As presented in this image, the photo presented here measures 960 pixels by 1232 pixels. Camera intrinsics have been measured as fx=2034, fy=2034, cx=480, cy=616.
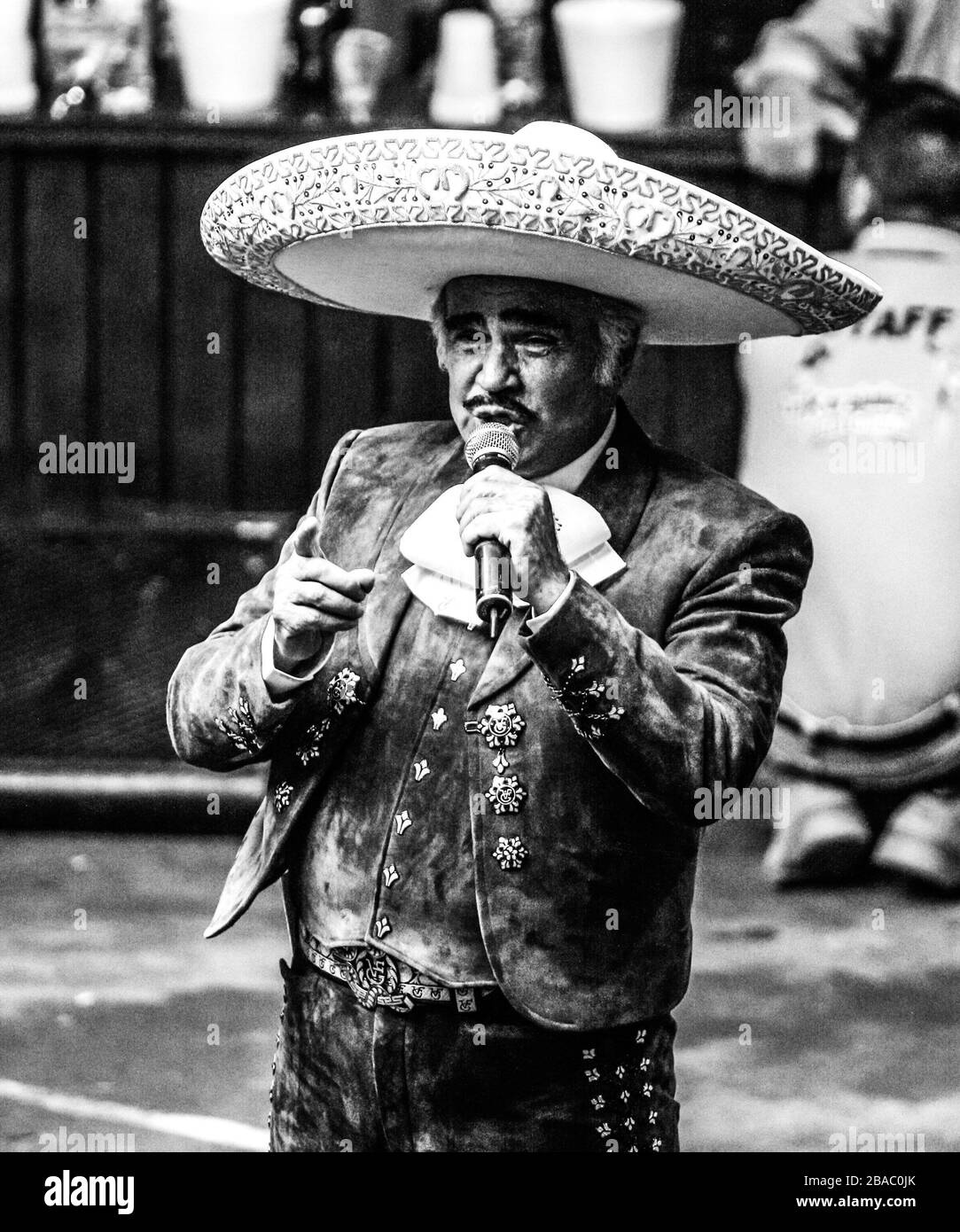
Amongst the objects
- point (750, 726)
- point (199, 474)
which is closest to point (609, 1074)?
point (750, 726)

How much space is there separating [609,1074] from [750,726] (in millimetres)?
469

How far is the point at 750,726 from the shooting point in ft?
7.73

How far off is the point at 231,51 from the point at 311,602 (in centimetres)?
439

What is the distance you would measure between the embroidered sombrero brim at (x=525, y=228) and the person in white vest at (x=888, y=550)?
3.09 metres

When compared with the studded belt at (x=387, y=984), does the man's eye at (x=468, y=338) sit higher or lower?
higher

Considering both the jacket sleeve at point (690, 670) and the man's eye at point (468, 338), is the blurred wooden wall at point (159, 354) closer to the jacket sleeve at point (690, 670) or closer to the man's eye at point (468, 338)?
the man's eye at point (468, 338)

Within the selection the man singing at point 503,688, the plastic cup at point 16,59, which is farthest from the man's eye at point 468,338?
the plastic cup at point 16,59

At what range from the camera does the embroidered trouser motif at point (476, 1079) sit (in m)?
2.43

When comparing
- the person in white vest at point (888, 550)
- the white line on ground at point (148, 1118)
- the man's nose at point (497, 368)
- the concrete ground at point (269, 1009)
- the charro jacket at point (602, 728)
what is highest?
the man's nose at point (497, 368)

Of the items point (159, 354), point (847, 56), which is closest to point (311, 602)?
point (847, 56)

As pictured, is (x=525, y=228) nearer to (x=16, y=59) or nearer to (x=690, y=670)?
(x=690, y=670)

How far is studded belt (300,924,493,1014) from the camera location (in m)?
2.42

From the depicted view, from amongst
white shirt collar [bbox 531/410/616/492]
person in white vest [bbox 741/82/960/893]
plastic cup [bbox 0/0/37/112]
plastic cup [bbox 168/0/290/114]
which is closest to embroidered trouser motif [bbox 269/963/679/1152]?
white shirt collar [bbox 531/410/616/492]
